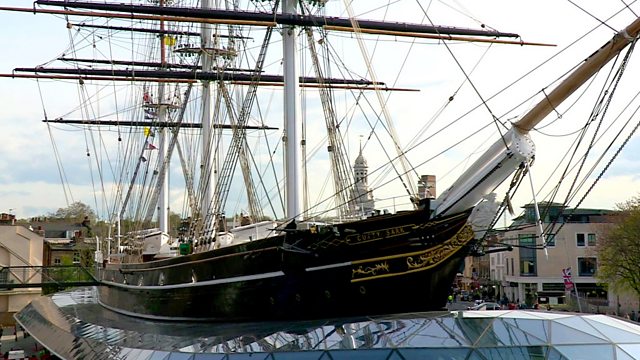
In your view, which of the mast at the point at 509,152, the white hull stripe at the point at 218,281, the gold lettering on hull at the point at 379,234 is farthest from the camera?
the white hull stripe at the point at 218,281

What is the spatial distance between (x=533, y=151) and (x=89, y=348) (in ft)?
42.7

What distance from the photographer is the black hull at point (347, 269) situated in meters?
19.4

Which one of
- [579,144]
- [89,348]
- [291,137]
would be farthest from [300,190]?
[579,144]

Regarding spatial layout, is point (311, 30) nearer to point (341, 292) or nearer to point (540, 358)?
point (341, 292)

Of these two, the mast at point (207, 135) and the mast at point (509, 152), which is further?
the mast at point (207, 135)

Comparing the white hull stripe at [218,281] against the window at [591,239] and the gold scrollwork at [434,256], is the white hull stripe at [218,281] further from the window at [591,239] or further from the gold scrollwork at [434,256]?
the window at [591,239]

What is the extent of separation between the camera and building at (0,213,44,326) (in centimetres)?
5297

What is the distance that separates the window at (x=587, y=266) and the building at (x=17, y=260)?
39189 mm

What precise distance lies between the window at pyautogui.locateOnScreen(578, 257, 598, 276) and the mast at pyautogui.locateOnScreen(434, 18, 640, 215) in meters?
41.4

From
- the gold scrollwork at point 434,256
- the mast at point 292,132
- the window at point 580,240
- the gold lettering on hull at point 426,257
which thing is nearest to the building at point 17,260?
the mast at point 292,132

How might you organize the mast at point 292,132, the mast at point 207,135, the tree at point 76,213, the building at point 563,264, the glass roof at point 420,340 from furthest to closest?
the tree at point 76,213
the building at point 563,264
the mast at point 207,135
the mast at point 292,132
the glass roof at point 420,340

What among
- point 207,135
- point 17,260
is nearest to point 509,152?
point 207,135

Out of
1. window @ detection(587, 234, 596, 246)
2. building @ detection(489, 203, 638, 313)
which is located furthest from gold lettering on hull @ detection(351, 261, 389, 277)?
window @ detection(587, 234, 596, 246)

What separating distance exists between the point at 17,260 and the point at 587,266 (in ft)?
138
